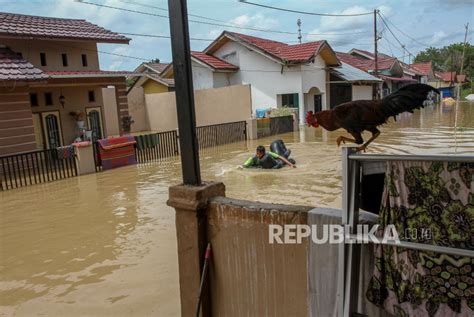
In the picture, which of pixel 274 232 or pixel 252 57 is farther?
pixel 252 57

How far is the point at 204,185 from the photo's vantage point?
3.78 m

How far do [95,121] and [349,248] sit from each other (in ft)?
62.7

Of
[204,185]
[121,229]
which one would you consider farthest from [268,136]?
[204,185]

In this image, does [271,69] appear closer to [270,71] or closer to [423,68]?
[270,71]

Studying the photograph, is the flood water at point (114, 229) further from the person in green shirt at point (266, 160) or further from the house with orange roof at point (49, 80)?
the house with orange roof at point (49, 80)

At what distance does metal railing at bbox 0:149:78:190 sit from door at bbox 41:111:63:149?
442cm

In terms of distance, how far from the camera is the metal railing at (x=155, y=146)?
15531 millimetres

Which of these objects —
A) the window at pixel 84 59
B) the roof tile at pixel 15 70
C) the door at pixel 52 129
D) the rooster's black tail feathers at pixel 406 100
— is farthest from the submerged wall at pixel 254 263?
the window at pixel 84 59

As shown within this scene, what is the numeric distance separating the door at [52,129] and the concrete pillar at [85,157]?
521cm

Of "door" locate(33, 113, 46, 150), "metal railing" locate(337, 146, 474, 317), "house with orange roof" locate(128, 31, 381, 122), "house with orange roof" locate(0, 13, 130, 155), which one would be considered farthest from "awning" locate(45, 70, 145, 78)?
"metal railing" locate(337, 146, 474, 317)

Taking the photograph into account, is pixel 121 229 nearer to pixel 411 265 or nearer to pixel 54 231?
pixel 54 231

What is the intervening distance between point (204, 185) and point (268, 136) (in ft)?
58.1

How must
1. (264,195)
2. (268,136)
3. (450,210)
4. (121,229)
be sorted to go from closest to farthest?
(450,210) < (121,229) < (264,195) < (268,136)

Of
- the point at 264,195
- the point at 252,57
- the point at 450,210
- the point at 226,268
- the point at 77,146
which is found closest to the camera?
the point at 450,210
